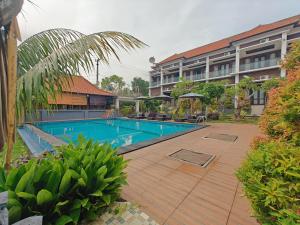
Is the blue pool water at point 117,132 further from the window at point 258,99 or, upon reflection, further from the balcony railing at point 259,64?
the balcony railing at point 259,64

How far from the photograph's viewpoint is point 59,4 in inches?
90.7

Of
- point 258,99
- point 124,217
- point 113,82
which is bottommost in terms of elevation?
point 124,217

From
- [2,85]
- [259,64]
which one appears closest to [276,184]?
[2,85]

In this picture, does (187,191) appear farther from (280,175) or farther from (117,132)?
(117,132)

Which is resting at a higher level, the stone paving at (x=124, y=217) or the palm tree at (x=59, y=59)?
the palm tree at (x=59, y=59)

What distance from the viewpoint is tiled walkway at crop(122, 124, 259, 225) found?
2150 millimetres

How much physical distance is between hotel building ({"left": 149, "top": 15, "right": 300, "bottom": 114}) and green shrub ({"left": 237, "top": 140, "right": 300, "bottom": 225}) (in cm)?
1847

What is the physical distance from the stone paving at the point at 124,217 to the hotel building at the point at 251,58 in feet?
63.3

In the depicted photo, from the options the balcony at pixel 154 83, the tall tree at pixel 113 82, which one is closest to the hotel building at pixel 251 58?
the balcony at pixel 154 83

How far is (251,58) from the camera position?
2245cm

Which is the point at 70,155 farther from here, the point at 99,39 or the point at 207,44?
the point at 207,44

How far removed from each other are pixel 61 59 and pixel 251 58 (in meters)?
26.7

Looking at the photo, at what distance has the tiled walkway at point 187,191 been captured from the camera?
7.06 feet

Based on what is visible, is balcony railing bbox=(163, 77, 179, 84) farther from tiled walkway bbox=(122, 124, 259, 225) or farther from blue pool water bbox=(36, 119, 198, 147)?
tiled walkway bbox=(122, 124, 259, 225)
